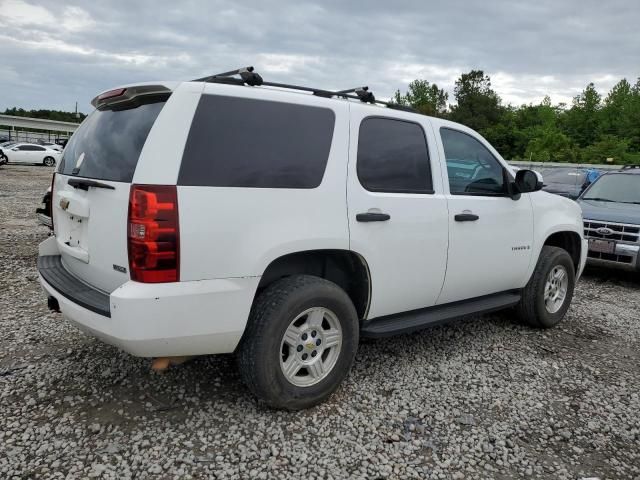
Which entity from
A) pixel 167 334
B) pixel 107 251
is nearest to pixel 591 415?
pixel 167 334

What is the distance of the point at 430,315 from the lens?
12.6ft

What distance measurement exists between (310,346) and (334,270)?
0.56 m

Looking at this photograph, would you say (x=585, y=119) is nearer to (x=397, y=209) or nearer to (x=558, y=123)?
(x=558, y=123)

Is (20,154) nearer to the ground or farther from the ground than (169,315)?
farther from the ground

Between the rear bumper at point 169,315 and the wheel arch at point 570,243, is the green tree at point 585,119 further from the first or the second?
the rear bumper at point 169,315

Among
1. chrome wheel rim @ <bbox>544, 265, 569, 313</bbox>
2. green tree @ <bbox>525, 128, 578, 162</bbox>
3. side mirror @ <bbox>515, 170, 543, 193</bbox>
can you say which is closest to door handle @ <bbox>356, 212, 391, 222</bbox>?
side mirror @ <bbox>515, 170, 543, 193</bbox>

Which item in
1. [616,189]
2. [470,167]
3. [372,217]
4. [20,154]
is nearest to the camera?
[372,217]

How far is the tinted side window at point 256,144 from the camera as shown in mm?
2697

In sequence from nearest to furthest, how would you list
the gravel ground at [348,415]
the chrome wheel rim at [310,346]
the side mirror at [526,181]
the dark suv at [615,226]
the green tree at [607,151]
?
the gravel ground at [348,415]
the chrome wheel rim at [310,346]
the side mirror at [526,181]
the dark suv at [615,226]
the green tree at [607,151]

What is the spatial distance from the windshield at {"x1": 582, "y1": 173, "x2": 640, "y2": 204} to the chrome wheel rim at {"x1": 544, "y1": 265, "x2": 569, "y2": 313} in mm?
3792

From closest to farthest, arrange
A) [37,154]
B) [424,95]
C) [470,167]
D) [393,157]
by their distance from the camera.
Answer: [393,157], [470,167], [37,154], [424,95]

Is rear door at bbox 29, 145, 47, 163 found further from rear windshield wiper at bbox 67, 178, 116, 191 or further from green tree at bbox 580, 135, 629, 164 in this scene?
green tree at bbox 580, 135, 629, 164

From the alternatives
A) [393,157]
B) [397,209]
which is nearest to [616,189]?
[393,157]

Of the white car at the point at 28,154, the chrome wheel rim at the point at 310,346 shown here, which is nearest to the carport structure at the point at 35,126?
the white car at the point at 28,154
